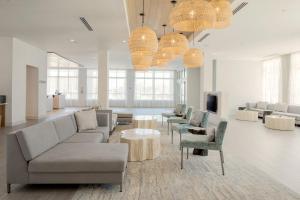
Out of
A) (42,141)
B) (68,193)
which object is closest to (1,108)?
(42,141)

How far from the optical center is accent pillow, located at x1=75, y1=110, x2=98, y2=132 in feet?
18.8

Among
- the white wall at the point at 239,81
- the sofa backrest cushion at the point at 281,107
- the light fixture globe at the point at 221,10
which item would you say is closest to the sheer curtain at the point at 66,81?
the white wall at the point at 239,81

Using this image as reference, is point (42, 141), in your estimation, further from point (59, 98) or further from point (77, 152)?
point (59, 98)

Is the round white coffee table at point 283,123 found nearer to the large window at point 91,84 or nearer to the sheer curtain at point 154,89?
the sheer curtain at point 154,89

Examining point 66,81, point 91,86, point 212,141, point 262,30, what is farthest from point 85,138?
point 66,81

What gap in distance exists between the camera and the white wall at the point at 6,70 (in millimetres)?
8938

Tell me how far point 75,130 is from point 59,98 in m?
14.2

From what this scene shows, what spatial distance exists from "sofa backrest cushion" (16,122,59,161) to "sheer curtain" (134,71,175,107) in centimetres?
1783

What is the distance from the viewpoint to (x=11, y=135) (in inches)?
126

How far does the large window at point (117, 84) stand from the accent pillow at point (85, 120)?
52.9ft

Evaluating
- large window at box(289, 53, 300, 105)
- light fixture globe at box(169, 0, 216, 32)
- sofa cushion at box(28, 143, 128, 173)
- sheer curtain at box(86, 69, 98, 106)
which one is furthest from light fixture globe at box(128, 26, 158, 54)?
sheer curtain at box(86, 69, 98, 106)

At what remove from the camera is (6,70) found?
8992mm

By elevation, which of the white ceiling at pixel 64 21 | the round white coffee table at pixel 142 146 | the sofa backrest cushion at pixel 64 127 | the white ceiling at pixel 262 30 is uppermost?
the white ceiling at pixel 262 30

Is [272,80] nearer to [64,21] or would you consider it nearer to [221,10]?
[221,10]
